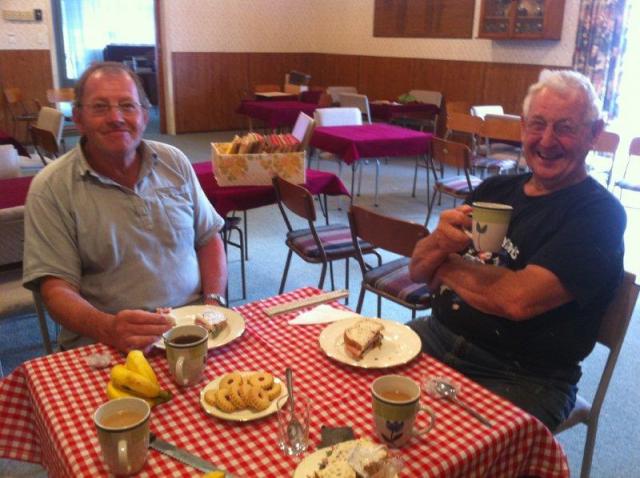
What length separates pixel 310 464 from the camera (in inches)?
36.1

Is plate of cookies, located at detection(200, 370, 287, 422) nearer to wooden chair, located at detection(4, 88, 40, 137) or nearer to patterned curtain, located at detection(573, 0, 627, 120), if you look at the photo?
patterned curtain, located at detection(573, 0, 627, 120)

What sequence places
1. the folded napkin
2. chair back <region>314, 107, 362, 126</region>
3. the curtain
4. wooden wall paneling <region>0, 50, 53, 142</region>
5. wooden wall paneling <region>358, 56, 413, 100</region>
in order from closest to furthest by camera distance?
the folded napkin → chair back <region>314, 107, 362, 126</region> → wooden wall paneling <region>0, 50, 53, 142</region> → wooden wall paneling <region>358, 56, 413, 100</region> → the curtain

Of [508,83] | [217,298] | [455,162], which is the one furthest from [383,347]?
[508,83]

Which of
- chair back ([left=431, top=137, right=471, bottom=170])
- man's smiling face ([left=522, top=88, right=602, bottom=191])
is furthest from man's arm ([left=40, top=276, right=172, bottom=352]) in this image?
chair back ([left=431, top=137, right=471, bottom=170])

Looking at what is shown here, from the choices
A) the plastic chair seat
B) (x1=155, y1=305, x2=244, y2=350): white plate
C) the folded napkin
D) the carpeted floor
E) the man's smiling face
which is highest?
the man's smiling face

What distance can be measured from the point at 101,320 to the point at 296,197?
146 centimetres

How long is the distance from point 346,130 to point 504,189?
351cm

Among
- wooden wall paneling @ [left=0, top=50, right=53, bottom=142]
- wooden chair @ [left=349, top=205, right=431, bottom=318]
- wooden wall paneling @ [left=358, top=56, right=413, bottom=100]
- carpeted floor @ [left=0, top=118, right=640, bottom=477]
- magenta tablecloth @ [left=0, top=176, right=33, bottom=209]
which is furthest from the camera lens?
wooden wall paneling @ [left=358, top=56, right=413, bottom=100]

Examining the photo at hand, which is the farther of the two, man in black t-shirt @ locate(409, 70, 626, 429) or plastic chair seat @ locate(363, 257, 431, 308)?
plastic chair seat @ locate(363, 257, 431, 308)

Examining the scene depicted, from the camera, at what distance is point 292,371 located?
1.21 meters

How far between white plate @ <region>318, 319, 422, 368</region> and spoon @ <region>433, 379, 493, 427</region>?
0.10 m

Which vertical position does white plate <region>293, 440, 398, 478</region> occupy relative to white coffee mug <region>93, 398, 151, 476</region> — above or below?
below

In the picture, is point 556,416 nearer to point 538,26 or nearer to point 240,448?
point 240,448

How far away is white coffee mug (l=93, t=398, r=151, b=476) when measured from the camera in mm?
880
